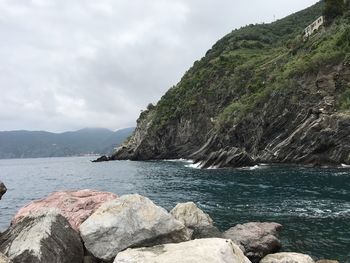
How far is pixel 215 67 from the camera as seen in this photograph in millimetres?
162875

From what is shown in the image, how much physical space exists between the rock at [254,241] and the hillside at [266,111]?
57.6 meters

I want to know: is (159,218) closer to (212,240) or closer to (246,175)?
(212,240)

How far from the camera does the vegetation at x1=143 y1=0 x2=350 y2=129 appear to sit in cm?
10119

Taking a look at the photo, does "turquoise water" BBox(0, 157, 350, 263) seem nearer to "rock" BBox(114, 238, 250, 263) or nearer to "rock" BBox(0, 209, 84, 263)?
"rock" BBox(114, 238, 250, 263)

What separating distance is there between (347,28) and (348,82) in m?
19.2

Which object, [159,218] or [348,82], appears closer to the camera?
[159,218]

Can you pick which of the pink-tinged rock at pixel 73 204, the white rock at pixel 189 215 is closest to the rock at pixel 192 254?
the pink-tinged rock at pixel 73 204

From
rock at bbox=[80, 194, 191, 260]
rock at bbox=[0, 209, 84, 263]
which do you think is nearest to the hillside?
rock at bbox=[80, 194, 191, 260]

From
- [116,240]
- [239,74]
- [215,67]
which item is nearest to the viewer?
[116,240]

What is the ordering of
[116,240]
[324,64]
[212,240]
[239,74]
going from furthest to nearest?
[239,74], [324,64], [116,240], [212,240]

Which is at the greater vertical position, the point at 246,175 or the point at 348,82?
the point at 348,82

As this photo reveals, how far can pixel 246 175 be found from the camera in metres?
71.6

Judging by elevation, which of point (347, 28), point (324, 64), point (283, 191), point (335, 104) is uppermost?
point (347, 28)

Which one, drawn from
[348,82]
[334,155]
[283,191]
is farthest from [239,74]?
[283,191]
